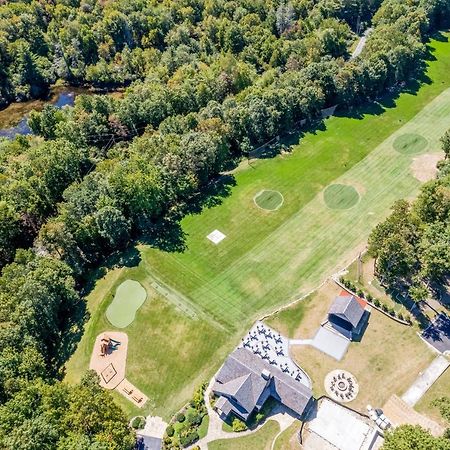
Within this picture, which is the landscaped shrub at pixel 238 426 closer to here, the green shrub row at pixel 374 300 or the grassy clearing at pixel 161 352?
the grassy clearing at pixel 161 352

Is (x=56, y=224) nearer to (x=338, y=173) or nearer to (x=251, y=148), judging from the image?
(x=251, y=148)

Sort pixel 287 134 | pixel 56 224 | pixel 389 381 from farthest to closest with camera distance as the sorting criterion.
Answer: pixel 287 134
pixel 56 224
pixel 389 381

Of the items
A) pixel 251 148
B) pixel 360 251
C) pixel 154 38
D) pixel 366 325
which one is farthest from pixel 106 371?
pixel 154 38

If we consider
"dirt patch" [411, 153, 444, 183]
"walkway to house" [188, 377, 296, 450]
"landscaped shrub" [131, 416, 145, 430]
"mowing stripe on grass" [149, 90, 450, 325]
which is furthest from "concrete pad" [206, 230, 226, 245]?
"dirt patch" [411, 153, 444, 183]

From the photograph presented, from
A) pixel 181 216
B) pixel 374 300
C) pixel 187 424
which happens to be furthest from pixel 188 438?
pixel 181 216

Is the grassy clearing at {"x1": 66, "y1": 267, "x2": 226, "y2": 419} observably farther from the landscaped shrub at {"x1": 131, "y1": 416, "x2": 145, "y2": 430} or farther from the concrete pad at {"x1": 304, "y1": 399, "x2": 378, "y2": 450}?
the concrete pad at {"x1": 304, "y1": 399, "x2": 378, "y2": 450}

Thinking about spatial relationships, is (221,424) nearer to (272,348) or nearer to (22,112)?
(272,348)
